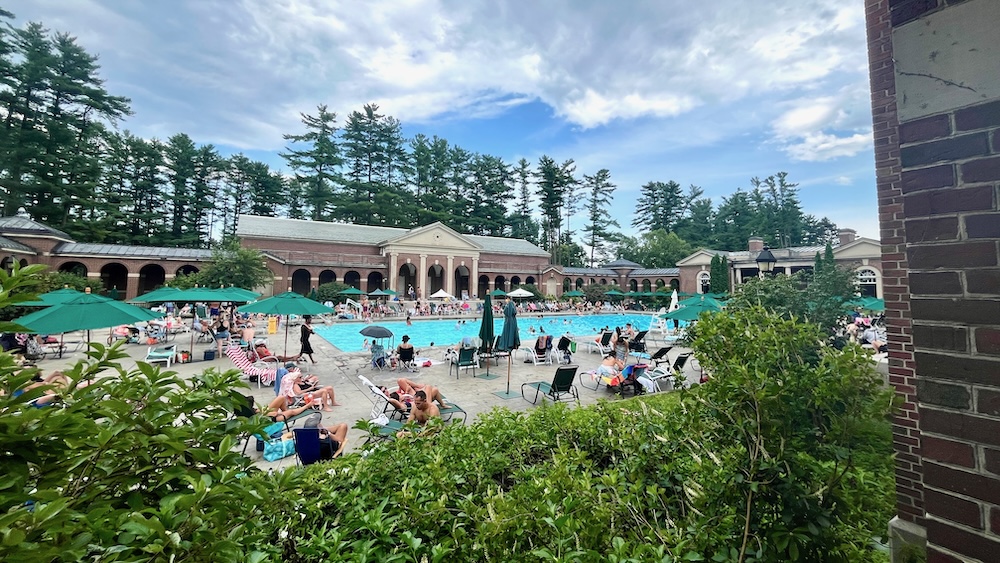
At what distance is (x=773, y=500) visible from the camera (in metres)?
2.18

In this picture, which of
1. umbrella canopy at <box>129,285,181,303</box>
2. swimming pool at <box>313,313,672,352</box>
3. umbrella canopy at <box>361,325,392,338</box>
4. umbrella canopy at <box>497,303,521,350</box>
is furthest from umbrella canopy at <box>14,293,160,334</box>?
swimming pool at <box>313,313,672,352</box>

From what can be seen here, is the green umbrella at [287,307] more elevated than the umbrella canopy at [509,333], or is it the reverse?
the green umbrella at [287,307]

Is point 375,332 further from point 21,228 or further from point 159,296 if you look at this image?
point 21,228

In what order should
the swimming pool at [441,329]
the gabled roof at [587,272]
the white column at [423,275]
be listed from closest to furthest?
the swimming pool at [441,329] → the white column at [423,275] → the gabled roof at [587,272]

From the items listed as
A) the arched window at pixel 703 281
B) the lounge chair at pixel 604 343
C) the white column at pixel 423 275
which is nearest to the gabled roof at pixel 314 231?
the white column at pixel 423 275

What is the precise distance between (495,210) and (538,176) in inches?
324

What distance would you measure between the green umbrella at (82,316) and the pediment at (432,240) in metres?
30.9

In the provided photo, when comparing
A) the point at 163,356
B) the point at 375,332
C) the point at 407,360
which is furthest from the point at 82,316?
the point at 407,360

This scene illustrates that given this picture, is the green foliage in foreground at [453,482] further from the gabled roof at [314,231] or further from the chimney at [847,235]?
the chimney at [847,235]

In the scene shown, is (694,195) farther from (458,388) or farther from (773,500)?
(773,500)

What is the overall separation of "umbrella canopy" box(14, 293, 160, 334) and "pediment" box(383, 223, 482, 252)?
30910 mm

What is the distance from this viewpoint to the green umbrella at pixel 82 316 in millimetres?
6948

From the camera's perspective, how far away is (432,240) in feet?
132

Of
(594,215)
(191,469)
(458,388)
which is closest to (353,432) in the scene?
(458,388)
